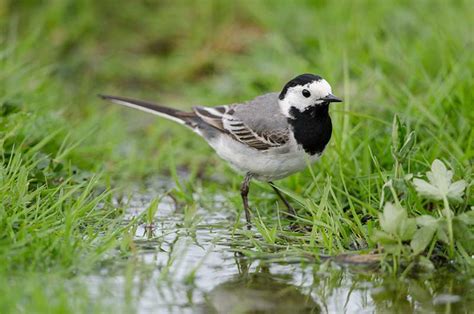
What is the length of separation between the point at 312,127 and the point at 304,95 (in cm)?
26

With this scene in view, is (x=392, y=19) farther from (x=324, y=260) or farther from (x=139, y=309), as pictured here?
(x=139, y=309)

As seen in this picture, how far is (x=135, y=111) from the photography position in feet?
29.2

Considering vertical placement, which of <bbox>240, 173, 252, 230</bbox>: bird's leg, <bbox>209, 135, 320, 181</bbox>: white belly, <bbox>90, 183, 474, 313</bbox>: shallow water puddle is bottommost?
<bbox>90, 183, 474, 313</bbox>: shallow water puddle

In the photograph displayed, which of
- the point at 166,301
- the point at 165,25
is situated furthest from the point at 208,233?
the point at 165,25

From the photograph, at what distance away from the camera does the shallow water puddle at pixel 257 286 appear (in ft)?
14.0

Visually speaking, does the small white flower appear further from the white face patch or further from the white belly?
the white face patch

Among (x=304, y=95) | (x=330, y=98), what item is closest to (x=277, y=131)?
(x=304, y=95)

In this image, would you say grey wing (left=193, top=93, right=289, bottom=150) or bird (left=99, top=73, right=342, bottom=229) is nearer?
bird (left=99, top=73, right=342, bottom=229)

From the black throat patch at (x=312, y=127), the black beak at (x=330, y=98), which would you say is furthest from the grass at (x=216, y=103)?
the black beak at (x=330, y=98)

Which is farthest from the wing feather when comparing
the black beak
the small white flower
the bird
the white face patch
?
the small white flower

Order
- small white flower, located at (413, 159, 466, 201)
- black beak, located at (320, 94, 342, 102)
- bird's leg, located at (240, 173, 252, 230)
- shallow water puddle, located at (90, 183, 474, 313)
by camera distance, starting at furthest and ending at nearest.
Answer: bird's leg, located at (240, 173, 252, 230)
black beak, located at (320, 94, 342, 102)
small white flower, located at (413, 159, 466, 201)
shallow water puddle, located at (90, 183, 474, 313)

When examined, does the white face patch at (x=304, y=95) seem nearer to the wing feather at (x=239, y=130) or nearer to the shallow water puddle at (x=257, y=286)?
the wing feather at (x=239, y=130)

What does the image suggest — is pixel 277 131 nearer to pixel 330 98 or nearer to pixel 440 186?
pixel 330 98

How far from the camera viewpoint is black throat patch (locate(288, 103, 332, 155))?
18.8ft
